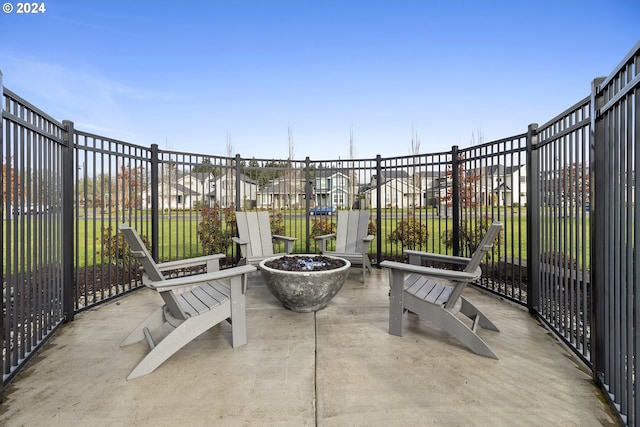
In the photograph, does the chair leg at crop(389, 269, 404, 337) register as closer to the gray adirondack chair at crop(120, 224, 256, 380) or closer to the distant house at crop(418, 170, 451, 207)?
the gray adirondack chair at crop(120, 224, 256, 380)

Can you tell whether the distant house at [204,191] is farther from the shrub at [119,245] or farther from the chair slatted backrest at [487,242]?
the chair slatted backrest at [487,242]

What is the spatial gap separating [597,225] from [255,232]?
430 centimetres

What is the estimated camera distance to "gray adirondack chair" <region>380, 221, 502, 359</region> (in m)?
2.36

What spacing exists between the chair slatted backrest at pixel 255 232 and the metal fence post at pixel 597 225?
4.06 meters

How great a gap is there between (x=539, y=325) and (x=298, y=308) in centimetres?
258

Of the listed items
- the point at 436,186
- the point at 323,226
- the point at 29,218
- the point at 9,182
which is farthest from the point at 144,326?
the point at 436,186

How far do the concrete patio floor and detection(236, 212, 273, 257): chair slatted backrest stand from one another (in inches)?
75.2

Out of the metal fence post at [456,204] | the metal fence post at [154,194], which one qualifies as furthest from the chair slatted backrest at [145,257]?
the metal fence post at [456,204]

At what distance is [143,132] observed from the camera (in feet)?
51.2

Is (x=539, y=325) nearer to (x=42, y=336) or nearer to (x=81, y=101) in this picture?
(x=42, y=336)

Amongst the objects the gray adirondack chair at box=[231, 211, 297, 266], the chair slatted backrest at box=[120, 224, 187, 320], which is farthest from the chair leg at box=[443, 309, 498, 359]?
the gray adirondack chair at box=[231, 211, 297, 266]

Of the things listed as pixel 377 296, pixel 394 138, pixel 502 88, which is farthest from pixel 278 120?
pixel 377 296

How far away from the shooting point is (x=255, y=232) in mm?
4988

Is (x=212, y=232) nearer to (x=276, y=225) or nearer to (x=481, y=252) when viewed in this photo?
(x=276, y=225)
